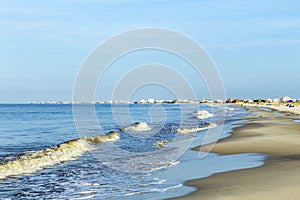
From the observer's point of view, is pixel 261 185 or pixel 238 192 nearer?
pixel 238 192

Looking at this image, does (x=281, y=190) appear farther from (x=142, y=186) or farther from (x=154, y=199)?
(x=142, y=186)

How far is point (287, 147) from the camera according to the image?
62.5 feet

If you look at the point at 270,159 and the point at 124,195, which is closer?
the point at 124,195

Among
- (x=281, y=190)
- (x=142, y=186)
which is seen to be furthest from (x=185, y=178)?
(x=281, y=190)

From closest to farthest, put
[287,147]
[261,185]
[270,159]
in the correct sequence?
1. [261,185]
2. [270,159]
3. [287,147]

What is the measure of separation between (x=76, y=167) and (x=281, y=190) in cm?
992

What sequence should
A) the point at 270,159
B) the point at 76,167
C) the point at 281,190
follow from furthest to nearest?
1. the point at 76,167
2. the point at 270,159
3. the point at 281,190

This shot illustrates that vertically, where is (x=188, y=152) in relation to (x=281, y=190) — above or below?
above

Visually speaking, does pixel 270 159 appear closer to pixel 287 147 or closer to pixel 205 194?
pixel 287 147

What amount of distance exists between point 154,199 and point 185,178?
3.07 metres

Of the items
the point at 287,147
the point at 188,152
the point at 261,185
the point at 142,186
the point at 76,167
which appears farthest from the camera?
the point at 188,152

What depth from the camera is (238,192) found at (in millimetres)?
9484

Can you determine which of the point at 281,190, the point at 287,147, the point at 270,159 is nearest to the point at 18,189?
the point at 281,190

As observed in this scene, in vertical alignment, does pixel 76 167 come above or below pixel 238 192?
above
